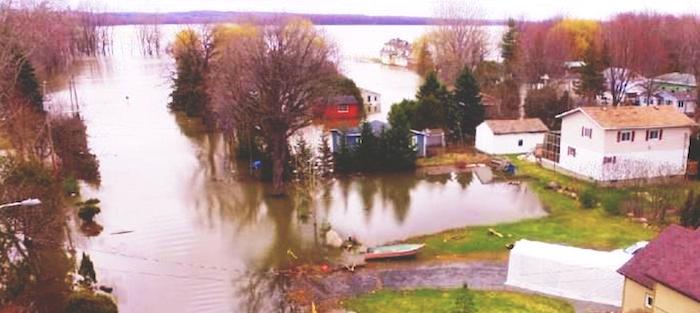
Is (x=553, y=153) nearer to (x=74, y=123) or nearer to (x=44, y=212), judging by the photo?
(x=44, y=212)

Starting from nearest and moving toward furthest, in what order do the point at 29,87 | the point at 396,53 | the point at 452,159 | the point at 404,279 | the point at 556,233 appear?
the point at 404,279, the point at 556,233, the point at 452,159, the point at 29,87, the point at 396,53

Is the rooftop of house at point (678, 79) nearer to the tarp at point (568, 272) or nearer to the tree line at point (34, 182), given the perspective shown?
the tarp at point (568, 272)

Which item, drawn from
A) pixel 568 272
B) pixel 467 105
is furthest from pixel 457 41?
pixel 568 272

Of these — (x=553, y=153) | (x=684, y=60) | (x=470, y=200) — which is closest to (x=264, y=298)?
(x=470, y=200)

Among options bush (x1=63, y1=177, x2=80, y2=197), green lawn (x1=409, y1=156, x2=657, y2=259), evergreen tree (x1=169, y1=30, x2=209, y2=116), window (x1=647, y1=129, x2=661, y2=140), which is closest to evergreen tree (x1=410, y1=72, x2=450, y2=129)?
window (x1=647, y1=129, x2=661, y2=140)

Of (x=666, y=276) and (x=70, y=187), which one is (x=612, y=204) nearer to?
(x=666, y=276)
